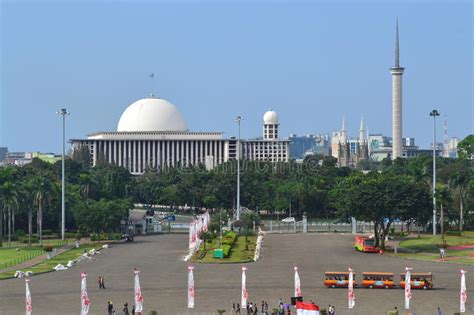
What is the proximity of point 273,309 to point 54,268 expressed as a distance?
27066mm

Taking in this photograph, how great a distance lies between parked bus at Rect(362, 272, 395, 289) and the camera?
199 ft

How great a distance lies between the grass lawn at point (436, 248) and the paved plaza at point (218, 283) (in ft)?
8.99

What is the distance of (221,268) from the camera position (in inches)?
2840

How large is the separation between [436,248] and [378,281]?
27.3 m

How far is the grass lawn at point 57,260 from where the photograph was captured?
6954 cm

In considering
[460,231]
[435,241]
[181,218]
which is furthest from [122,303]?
[181,218]

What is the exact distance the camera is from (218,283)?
207 feet

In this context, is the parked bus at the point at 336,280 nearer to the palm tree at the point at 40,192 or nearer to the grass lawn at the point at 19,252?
the grass lawn at the point at 19,252

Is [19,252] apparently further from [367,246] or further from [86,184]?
[86,184]

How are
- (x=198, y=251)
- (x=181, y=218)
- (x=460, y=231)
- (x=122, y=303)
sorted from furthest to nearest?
(x=181, y=218) → (x=460, y=231) → (x=198, y=251) → (x=122, y=303)

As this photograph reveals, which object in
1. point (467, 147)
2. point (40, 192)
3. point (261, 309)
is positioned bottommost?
point (261, 309)

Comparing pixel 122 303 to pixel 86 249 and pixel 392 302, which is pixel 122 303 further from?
pixel 86 249

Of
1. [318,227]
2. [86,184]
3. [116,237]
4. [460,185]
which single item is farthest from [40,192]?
[460,185]

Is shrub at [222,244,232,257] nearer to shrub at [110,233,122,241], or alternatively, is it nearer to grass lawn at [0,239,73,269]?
grass lawn at [0,239,73,269]
